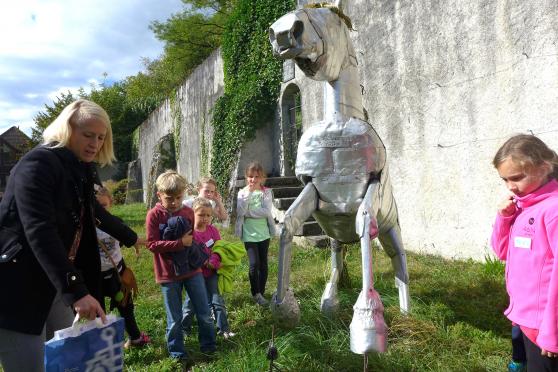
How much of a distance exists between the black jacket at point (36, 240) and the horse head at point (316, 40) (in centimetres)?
123

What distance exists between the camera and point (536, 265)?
1.72 m

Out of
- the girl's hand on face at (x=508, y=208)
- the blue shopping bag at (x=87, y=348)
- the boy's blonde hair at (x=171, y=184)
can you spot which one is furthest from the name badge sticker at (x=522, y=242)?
the boy's blonde hair at (x=171, y=184)

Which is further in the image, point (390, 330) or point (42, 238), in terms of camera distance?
point (390, 330)

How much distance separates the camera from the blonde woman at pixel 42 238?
5.41 ft

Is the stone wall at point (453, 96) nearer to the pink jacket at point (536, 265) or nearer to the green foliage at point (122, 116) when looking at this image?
the pink jacket at point (536, 265)

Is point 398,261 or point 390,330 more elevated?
point 398,261

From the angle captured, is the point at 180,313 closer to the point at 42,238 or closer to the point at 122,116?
the point at 42,238

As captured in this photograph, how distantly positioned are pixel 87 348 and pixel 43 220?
56cm

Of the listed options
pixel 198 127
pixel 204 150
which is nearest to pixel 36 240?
pixel 204 150

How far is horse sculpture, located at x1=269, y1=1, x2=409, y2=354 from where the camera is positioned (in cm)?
233

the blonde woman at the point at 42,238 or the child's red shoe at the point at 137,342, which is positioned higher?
the blonde woman at the point at 42,238

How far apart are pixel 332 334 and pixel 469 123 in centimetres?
306

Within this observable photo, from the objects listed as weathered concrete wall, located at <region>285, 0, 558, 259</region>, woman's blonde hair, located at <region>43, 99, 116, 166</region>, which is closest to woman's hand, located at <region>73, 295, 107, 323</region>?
woman's blonde hair, located at <region>43, 99, 116, 166</region>

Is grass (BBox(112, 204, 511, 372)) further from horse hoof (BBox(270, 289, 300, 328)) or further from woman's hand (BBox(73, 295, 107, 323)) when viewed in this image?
woman's hand (BBox(73, 295, 107, 323))
